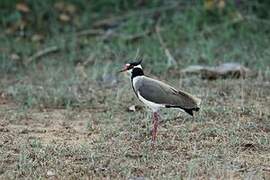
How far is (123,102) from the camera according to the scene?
7340mm

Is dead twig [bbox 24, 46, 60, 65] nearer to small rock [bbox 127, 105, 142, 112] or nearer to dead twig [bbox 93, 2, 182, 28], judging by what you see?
dead twig [bbox 93, 2, 182, 28]

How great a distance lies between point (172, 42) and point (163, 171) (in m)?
5.08

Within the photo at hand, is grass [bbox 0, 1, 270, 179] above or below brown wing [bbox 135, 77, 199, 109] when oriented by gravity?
below

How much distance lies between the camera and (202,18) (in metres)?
10.4

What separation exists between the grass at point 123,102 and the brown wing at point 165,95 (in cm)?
34

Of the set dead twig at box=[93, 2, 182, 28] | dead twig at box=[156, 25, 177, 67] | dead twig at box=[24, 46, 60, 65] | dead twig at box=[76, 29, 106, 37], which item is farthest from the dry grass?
dead twig at box=[93, 2, 182, 28]

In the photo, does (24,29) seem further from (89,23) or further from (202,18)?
(202,18)

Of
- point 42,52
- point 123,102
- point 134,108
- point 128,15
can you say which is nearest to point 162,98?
point 134,108

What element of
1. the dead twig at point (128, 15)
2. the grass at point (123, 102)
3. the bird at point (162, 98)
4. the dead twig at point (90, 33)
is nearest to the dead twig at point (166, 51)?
the grass at point (123, 102)

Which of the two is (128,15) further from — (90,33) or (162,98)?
(162,98)

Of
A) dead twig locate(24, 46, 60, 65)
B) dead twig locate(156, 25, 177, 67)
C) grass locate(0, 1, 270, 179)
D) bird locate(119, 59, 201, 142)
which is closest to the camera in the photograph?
grass locate(0, 1, 270, 179)

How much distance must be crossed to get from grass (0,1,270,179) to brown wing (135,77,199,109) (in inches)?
13.3

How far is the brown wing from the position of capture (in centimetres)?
573

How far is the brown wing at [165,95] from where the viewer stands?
226 inches
